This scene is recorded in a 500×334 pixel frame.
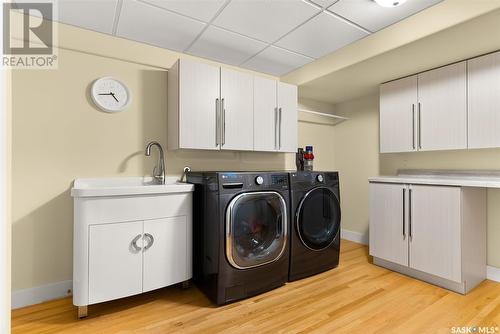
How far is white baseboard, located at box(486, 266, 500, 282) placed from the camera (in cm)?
218

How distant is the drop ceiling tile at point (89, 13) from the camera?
1771 mm

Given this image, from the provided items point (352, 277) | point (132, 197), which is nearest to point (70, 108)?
point (132, 197)

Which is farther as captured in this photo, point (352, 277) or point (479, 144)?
point (352, 277)

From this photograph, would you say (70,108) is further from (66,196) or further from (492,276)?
(492,276)

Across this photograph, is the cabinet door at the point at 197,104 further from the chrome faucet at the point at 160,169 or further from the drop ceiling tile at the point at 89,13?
the drop ceiling tile at the point at 89,13

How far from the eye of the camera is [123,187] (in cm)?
170

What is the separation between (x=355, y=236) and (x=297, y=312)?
2.03 metres

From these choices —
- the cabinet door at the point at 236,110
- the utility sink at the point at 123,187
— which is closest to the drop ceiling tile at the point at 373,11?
the cabinet door at the point at 236,110

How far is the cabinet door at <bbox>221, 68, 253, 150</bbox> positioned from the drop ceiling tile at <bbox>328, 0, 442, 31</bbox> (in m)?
0.99

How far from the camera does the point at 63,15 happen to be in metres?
1.91

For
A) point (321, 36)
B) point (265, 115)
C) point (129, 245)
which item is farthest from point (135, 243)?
point (321, 36)

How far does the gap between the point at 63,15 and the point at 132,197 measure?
1540 mm

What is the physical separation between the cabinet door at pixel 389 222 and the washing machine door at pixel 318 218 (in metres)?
0.42

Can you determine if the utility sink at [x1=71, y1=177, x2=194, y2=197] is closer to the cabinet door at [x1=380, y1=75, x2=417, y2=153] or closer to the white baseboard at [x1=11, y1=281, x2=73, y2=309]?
the white baseboard at [x1=11, y1=281, x2=73, y2=309]
